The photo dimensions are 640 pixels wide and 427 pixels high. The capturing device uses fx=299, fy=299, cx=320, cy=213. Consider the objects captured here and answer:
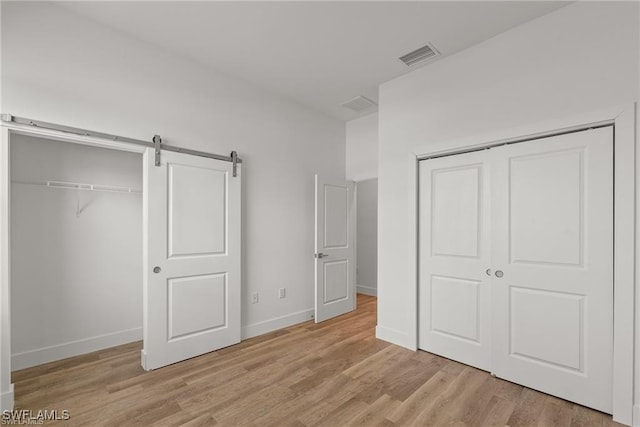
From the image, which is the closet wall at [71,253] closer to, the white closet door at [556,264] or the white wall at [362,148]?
the white wall at [362,148]

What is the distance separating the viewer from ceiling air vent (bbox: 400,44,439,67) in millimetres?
2908

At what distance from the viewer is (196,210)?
3.09 meters

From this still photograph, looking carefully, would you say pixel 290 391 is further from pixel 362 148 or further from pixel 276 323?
pixel 362 148

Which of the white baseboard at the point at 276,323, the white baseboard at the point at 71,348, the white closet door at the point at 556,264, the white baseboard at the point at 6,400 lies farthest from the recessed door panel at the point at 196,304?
the white closet door at the point at 556,264

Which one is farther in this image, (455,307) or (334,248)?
(334,248)

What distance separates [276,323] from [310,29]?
10.9 feet

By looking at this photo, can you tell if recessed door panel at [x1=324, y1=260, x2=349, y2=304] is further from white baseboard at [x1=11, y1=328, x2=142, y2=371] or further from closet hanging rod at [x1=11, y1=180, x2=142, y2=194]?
closet hanging rod at [x1=11, y1=180, x2=142, y2=194]

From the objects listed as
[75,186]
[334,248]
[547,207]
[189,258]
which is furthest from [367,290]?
[75,186]

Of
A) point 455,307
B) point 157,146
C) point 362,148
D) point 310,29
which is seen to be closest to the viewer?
point 310,29

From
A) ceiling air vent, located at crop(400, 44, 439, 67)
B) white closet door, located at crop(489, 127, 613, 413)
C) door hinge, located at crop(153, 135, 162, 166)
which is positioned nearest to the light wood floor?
white closet door, located at crop(489, 127, 613, 413)

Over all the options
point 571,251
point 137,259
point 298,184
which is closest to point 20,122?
point 137,259

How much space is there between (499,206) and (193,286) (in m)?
3.02

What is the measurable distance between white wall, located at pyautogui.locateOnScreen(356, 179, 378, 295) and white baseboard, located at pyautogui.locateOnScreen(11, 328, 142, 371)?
3921 millimetres

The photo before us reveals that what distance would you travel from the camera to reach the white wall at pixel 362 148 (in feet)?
14.9
